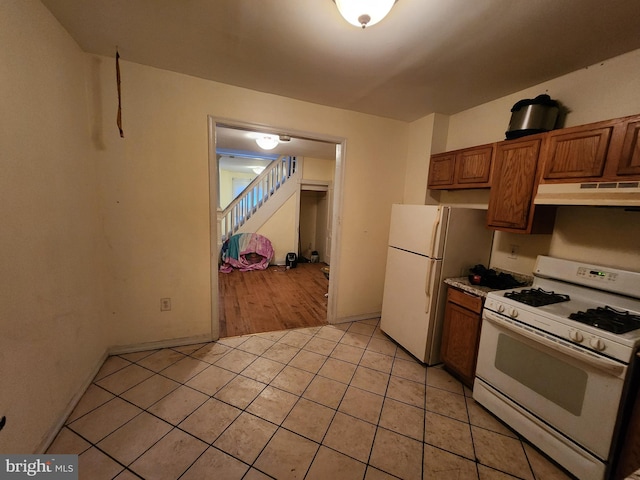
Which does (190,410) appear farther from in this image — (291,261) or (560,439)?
(291,261)

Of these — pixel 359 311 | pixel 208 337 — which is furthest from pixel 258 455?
pixel 359 311

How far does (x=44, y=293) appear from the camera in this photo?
1.34m

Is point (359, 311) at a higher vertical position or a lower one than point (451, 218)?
lower

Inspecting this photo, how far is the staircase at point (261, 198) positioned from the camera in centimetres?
549

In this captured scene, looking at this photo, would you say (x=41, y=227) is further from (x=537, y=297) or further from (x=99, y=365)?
(x=537, y=297)

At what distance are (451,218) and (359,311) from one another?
5.35ft

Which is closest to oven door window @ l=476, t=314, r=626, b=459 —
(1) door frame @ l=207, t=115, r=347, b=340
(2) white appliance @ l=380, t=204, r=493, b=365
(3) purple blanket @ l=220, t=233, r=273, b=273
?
(2) white appliance @ l=380, t=204, r=493, b=365

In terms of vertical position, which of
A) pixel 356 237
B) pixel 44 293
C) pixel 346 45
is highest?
pixel 346 45

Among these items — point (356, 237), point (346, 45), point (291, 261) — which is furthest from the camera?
point (291, 261)

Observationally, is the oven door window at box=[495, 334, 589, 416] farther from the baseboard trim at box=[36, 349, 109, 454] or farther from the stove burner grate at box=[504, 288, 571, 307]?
the baseboard trim at box=[36, 349, 109, 454]

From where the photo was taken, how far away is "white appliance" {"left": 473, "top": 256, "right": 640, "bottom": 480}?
3.87 ft

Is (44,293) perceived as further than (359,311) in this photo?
No

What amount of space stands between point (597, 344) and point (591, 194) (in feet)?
2.80

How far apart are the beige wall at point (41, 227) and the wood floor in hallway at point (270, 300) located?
1300 mm
